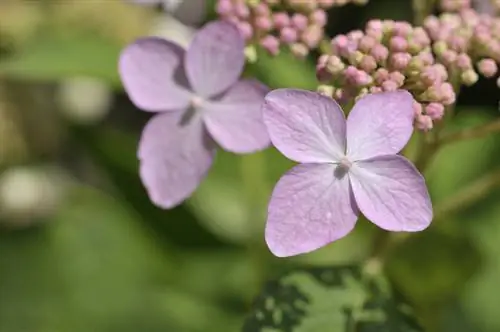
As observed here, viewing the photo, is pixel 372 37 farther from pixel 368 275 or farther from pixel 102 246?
pixel 102 246

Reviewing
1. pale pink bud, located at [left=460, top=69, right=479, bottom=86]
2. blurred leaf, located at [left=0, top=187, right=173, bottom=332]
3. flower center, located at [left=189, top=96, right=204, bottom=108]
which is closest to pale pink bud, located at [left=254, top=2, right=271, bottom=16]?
flower center, located at [left=189, top=96, right=204, bottom=108]

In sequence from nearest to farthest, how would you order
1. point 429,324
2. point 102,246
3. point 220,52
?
point 220,52
point 429,324
point 102,246

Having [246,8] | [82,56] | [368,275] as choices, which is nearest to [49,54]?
[82,56]

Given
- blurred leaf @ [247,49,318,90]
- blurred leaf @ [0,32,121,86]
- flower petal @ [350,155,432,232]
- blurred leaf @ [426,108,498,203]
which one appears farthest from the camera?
blurred leaf @ [426,108,498,203]

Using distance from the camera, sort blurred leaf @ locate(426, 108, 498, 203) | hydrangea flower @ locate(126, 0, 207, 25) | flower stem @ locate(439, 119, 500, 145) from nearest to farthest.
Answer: flower stem @ locate(439, 119, 500, 145) < hydrangea flower @ locate(126, 0, 207, 25) < blurred leaf @ locate(426, 108, 498, 203)

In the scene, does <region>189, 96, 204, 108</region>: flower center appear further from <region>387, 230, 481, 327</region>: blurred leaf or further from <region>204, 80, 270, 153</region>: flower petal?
<region>387, 230, 481, 327</region>: blurred leaf

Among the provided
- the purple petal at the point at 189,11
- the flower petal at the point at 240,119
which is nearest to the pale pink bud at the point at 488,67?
the flower petal at the point at 240,119
